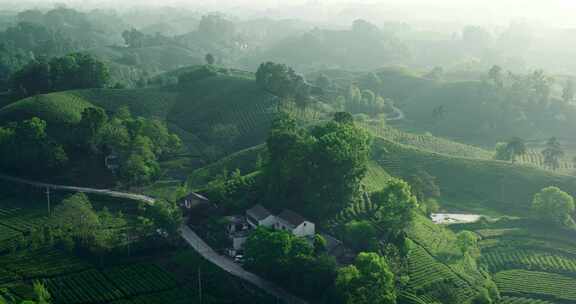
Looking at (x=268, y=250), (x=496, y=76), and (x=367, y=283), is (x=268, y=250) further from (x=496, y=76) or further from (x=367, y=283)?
(x=496, y=76)

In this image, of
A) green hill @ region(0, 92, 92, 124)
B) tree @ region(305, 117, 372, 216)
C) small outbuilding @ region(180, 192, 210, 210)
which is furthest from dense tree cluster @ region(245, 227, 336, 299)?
green hill @ region(0, 92, 92, 124)

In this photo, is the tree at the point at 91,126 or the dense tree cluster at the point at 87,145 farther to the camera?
the tree at the point at 91,126

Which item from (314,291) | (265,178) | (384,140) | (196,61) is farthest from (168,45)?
(314,291)

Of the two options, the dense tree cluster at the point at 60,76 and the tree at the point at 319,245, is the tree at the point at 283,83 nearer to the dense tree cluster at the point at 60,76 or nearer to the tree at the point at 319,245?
the dense tree cluster at the point at 60,76

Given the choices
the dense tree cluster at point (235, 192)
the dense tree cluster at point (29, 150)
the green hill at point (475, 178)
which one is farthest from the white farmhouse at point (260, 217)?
the dense tree cluster at point (29, 150)

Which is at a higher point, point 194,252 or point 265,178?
point 265,178

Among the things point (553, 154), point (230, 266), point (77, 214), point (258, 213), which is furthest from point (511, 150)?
point (77, 214)

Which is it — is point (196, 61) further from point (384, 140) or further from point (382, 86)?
point (384, 140)
